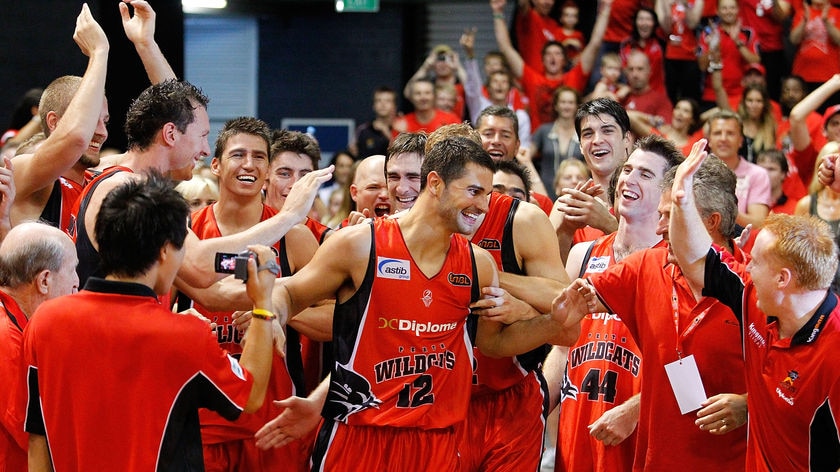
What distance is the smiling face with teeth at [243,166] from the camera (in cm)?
590

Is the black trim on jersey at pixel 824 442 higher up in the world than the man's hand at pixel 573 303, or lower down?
lower down

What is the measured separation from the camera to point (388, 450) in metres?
5.09

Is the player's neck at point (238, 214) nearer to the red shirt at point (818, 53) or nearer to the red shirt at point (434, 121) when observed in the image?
the red shirt at point (434, 121)

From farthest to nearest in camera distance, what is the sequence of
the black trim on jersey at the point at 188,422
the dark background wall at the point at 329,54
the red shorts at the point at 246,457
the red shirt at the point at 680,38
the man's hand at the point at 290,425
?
the dark background wall at the point at 329,54 < the red shirt at the point at 680,38 < the red shorts at the point at 246,457 < the man's hand at the point at 290,425 < the black trim on jersey at the point at 188,422

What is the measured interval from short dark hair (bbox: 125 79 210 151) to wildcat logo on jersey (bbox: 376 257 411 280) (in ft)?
4.29

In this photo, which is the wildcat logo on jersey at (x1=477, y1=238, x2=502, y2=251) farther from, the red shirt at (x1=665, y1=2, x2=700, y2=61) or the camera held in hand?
the red shirt at (x1=665, y1=2, x2=700, y2=61)

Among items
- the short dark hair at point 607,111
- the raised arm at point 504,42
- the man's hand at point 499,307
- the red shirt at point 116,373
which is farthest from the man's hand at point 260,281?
the raised arm at point 504,42

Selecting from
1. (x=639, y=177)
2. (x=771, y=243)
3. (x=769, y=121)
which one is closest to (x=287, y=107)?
(x=769, y=121)

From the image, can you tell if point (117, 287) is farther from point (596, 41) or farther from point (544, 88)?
point (596, 41)

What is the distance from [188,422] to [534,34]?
35.0 ft

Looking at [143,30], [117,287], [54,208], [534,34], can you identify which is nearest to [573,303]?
[117,287]

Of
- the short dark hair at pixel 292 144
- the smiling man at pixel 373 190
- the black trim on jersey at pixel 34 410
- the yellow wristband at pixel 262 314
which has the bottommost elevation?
the black trim on jersey at pixel 34 410

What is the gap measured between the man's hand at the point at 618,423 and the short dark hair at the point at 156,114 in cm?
264

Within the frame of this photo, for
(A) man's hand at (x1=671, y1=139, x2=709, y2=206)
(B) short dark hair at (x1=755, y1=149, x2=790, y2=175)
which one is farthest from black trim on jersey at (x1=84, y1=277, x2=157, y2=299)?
(B) short dark hair at (x1=755, y1=149, x2=790, y2=175)
